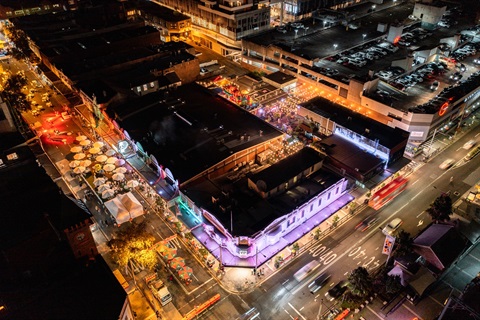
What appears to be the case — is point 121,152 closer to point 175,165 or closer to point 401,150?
point 175,165

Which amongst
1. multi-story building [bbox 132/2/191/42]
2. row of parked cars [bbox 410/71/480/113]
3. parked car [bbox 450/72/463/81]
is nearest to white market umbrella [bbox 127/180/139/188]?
row of parked cars [bbox 410/71/480/113]

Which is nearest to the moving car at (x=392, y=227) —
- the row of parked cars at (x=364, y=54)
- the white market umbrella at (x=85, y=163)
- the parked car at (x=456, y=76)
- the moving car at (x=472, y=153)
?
the moving car at (x=472, y=153)

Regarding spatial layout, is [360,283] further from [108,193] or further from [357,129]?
[108,193]

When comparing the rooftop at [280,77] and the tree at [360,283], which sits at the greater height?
the rooftop at [280,77]

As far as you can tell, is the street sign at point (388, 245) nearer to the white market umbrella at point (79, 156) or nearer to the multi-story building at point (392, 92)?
the multi-story building at point (392, 92)

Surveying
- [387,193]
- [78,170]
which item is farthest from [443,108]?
[78,170]
